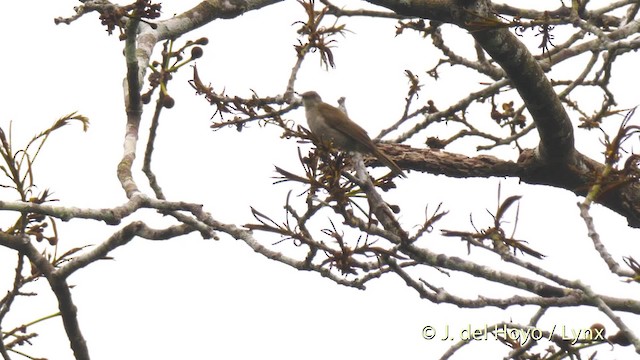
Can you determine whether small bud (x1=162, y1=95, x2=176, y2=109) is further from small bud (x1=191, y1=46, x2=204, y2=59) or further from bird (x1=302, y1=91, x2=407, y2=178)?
bird (x1=302, y1=91, x2=407, y2=178)

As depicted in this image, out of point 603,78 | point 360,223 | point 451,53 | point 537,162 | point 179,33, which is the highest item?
point 451,53

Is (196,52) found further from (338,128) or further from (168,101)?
(338,128)

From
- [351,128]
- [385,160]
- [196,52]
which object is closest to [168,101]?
[196,52]

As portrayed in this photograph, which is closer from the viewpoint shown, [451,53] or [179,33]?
[179,33]

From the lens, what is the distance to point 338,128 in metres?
5.55

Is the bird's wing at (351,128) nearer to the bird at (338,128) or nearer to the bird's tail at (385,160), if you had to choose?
the bird at (338,128)

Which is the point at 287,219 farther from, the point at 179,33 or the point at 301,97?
the point at 301,97

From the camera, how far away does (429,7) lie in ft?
15.9

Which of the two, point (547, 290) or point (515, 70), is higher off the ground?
point (515, 70)

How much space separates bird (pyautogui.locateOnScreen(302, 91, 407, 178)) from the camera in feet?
17.8

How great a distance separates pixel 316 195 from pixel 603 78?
4371mm

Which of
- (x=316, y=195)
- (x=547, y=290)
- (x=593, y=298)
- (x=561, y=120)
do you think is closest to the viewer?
(x=593, y=298)

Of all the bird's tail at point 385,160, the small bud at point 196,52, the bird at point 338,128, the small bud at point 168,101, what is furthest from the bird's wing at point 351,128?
the small bud at point 168,101

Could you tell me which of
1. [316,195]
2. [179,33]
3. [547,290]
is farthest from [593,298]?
[179,33]
